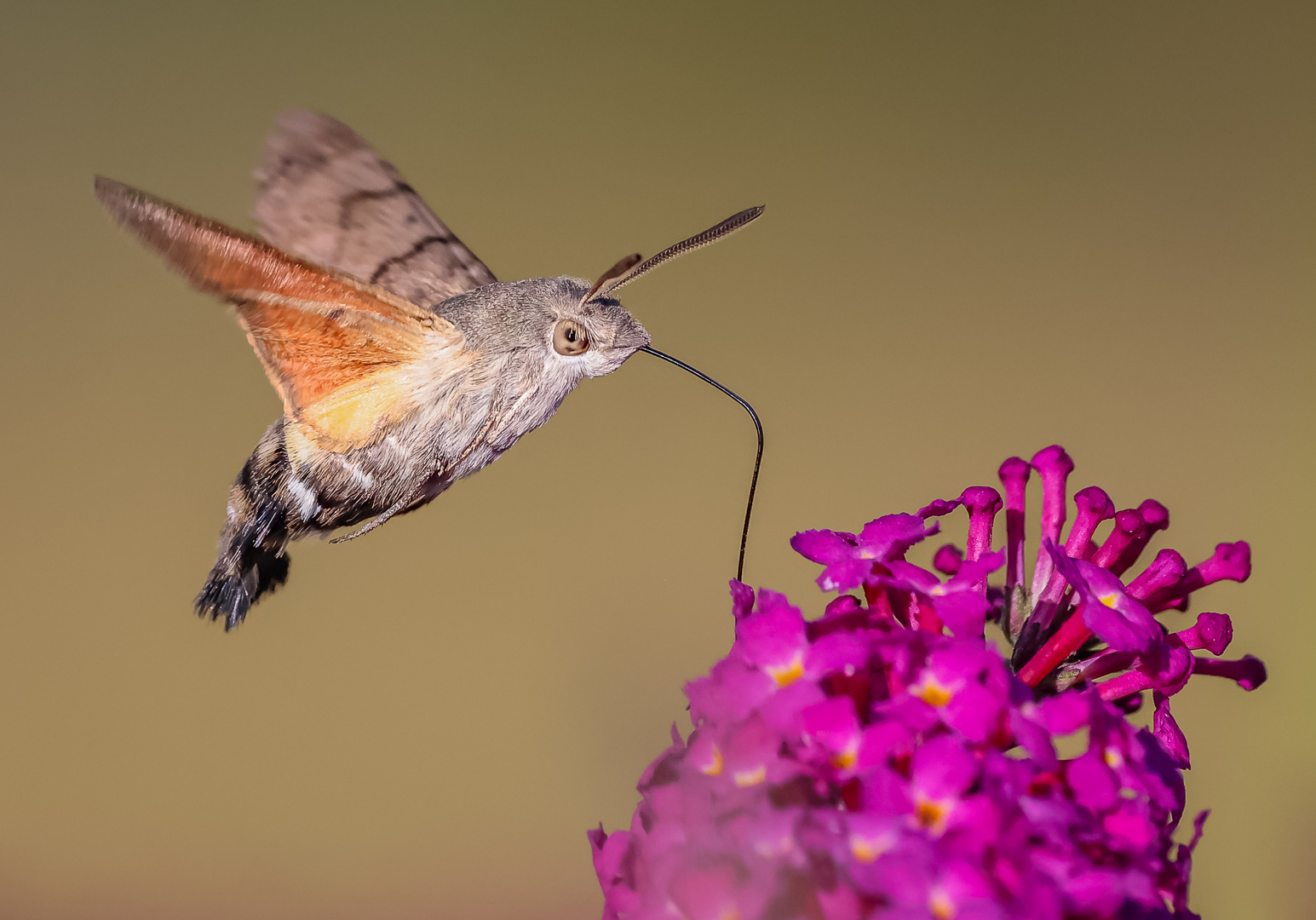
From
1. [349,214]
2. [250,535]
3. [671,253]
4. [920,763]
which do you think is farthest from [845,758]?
[349,214]

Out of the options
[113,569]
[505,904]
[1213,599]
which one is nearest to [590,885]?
[505,904]

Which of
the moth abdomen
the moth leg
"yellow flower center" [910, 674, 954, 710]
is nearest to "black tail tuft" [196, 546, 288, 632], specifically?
the moth abdomen

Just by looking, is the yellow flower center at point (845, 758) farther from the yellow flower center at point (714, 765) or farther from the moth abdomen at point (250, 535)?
the moth abdomen at point (250, 535)

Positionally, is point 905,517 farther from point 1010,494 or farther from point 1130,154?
point 1130,154

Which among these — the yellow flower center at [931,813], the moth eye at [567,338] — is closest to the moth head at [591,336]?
the moth eye at [567,338]

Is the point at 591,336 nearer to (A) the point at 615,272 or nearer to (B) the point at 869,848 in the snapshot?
(A) the point at 615,272
